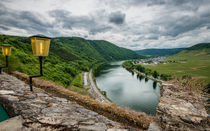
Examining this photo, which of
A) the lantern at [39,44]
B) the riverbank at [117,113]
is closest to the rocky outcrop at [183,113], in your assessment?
the riverbank at [117,113]

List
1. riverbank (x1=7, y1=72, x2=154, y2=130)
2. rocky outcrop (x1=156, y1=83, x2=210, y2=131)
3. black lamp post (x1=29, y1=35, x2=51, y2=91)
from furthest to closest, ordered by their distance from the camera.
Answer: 1. black lamp post (x1=29, y1=35, x2=51, y2=91)
2. riverbank (x1=7, y1=72, x2=154, y2=130)
3. rocky outcrop (x1=156, y1=83, x2=210, y2=131)

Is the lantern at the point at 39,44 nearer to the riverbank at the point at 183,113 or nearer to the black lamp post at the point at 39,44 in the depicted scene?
the black lamp post at the point at 39,44

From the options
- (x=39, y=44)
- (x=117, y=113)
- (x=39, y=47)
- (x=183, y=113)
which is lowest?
(x=117, y=113)

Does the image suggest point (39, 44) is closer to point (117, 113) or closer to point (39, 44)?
point (39, 44)

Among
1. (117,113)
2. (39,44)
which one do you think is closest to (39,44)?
(39,44)

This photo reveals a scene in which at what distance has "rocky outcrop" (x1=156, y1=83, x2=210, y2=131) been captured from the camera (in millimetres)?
1945

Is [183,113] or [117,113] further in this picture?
[117,113]

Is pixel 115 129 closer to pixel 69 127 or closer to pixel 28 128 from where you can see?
pixel 69 127

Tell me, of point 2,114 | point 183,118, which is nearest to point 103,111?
point 183,118

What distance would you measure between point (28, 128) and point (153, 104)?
133 feet

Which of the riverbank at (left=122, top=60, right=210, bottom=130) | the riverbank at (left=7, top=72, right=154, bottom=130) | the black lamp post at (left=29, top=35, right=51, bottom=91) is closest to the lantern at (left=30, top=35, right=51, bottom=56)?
the black lamp post at (left=29, top=35, right=51, bottom=91)

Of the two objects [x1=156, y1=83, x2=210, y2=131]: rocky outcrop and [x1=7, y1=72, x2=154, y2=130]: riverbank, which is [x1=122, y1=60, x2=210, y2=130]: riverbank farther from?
[x1=7, y1=72, x2=154, y2=130]: riverbank

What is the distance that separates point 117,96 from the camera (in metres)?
41.3

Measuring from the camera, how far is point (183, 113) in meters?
2.17
